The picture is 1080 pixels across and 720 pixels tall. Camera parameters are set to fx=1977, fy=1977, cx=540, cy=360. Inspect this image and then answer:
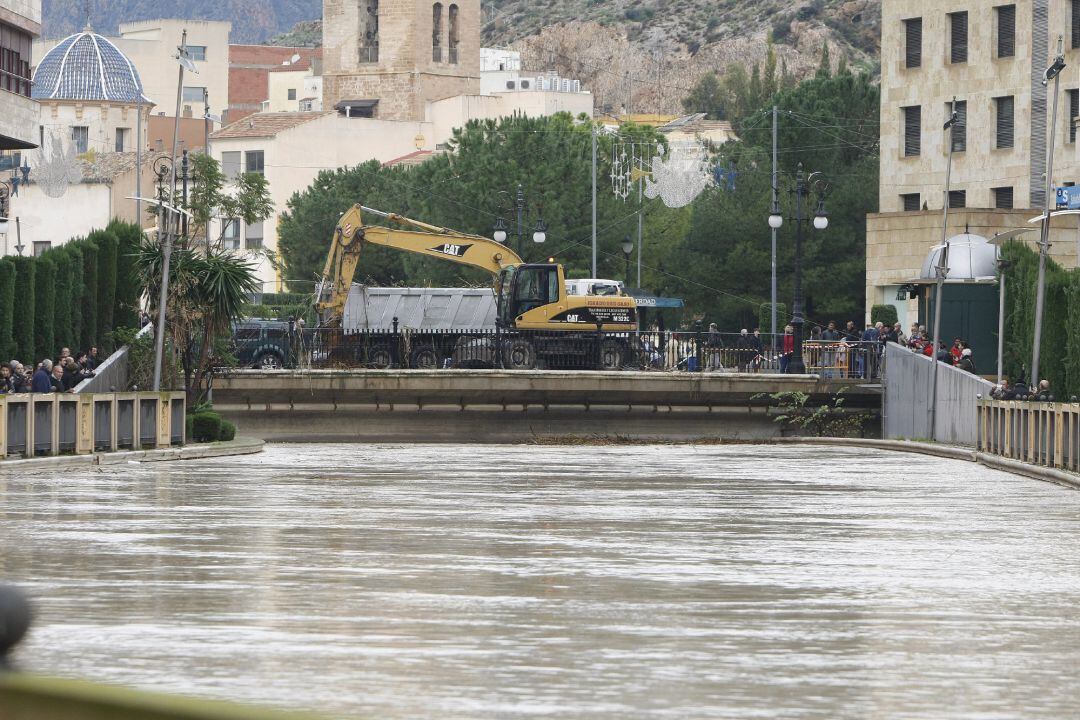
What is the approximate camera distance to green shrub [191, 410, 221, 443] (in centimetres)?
4175

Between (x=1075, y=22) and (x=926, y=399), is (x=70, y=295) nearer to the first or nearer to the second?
(x=926, y=399)

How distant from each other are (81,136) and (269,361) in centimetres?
8458

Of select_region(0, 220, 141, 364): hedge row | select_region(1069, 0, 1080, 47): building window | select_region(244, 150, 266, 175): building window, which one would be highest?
select_region(244, 150, 266, 175): building window

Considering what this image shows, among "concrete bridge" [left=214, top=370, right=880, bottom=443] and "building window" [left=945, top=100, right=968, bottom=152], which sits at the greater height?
"building window" [left=945, top=100, right=968, bottom=152]

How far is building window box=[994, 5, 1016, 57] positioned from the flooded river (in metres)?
42.9

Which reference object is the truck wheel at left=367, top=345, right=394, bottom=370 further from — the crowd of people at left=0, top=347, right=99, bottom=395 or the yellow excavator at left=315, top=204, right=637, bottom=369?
the crowd of people at left=0, top=347, right=99, bottom=395

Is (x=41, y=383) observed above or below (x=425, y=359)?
below

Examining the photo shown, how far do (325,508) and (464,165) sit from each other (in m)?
60.4

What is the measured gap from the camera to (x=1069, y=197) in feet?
134

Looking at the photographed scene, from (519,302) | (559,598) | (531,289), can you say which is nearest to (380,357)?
(519,302)

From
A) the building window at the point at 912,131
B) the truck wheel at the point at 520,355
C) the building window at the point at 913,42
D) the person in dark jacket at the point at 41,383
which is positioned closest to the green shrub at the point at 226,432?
the person in dark jacket at the point at 41,383

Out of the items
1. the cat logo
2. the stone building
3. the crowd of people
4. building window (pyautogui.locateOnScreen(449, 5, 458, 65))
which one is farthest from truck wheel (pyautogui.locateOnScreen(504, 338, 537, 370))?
building window (pyautogui.locateOnScreen(449, 5, 458, 65))

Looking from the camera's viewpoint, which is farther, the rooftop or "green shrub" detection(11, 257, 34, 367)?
the rooftop

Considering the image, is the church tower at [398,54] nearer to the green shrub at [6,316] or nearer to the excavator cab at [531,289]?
the excavator cab at [531,289]
